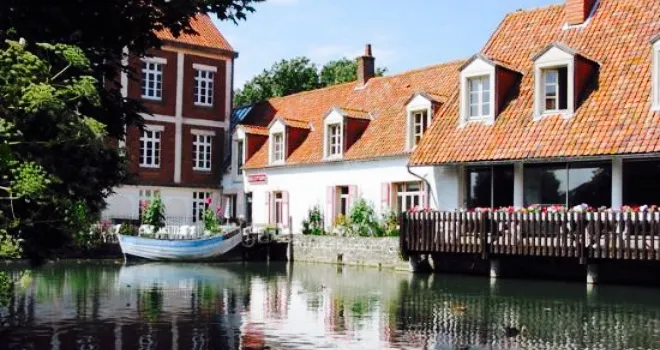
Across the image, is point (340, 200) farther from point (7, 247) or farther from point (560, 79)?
point (7, 247)

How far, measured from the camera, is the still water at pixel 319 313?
12.9m

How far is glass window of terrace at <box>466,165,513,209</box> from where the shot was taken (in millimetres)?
27531

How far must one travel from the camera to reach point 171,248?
3438 centimetres

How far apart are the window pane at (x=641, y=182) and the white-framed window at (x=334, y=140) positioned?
1426cm

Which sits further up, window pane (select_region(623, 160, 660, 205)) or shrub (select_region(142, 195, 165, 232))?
window pane (select_region(623, 160, 660, 205))

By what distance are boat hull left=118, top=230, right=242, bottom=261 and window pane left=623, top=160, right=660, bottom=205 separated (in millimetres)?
15994

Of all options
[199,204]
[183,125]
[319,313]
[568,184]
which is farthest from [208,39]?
[319,313]

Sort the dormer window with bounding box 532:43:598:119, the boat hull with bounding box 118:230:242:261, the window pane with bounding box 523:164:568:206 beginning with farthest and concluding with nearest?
the boat hull with bounding box 118:230:242:261, the dormer window with bounding box 532:43:598:119, the window pane with bounding box 523:164:568:206

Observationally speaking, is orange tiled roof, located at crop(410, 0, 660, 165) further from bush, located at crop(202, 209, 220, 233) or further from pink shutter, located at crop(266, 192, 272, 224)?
pink shutter, located at crop(266, 192, 272, 224)

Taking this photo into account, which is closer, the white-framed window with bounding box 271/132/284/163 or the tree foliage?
the white-framed window with bounding box 271/132/284/163

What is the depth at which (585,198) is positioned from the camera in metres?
25.4

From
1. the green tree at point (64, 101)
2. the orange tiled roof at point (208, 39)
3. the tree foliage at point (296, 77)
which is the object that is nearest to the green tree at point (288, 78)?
the tree foliage at point (296, 77)

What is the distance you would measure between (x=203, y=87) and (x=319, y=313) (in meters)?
28.4

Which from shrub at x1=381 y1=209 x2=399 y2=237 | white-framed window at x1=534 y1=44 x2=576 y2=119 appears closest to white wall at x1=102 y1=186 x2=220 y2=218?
shrub at x1=381 y1=209 x2=399 y2=237
